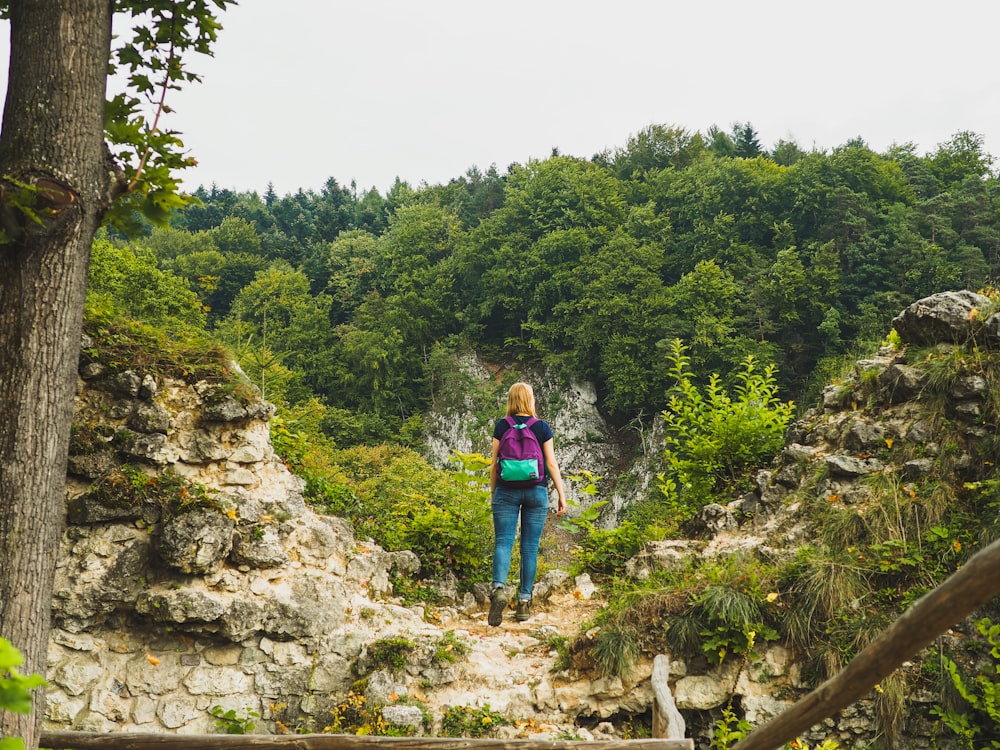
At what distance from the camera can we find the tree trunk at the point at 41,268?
3275 mm

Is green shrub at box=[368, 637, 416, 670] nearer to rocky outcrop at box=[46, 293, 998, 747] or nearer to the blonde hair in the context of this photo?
rocky outcrop at box=[46, 293, 998, 747]

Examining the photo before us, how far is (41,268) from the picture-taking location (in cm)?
346

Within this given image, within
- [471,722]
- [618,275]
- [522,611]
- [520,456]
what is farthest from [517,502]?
[618,275]

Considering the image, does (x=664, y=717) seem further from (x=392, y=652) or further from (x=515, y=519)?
(x=515, y=519)

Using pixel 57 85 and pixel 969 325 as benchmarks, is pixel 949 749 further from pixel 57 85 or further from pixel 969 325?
pixel 57 85

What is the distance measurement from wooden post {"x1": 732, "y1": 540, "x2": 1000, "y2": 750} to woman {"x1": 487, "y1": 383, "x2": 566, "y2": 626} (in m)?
3.69

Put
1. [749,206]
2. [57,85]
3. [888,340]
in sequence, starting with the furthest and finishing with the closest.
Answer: [749,206] → [888,340] → [57,85]

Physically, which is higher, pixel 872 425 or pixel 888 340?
pixel 888 340

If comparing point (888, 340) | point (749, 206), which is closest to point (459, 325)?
point (749, 206)

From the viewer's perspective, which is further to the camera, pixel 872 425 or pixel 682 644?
pixel 872 425

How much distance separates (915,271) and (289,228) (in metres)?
51.8

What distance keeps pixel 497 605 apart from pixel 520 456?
1272 mm

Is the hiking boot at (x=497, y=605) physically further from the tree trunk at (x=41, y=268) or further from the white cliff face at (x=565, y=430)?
the white cliff face at (x=565, y=430)

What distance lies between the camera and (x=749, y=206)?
145 ft
